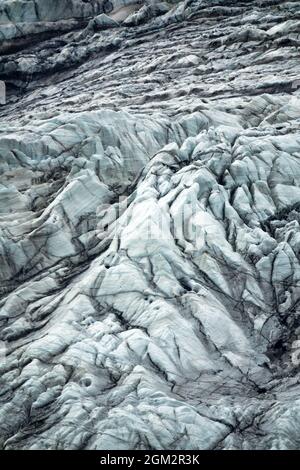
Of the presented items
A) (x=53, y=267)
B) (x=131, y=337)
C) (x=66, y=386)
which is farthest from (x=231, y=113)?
(x=66, y=386)

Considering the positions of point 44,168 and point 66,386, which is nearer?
point 66,386

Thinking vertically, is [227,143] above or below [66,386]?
above

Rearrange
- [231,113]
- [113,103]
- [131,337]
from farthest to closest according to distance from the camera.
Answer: [113,103], [231,113], [131,337]

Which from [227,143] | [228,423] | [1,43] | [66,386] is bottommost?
[228,423]

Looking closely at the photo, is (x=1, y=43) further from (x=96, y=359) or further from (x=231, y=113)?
(x=96, y=359)

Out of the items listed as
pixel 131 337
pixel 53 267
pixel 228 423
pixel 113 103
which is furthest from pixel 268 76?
pixel 228 423

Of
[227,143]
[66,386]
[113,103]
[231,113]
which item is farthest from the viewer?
[113,103]
